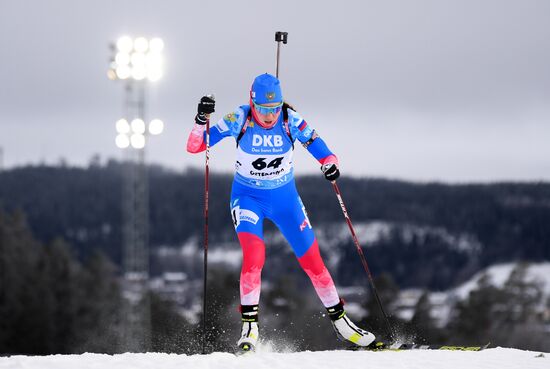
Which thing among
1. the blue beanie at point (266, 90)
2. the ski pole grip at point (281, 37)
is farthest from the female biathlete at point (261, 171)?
the ski pole grip at point (281, 37)

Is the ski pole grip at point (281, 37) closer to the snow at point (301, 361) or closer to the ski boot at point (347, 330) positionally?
the ski boot at point (347, 330)

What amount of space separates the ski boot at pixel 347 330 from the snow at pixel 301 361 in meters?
0.29

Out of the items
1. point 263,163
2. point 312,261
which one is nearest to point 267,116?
point 263,163

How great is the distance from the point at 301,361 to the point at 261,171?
181cm

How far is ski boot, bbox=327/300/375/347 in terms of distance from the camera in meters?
9.86

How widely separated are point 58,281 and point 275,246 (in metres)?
16.1

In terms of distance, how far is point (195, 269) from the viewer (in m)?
66.4

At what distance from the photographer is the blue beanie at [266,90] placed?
919cm

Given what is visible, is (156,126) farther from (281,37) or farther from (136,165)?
(281,37)

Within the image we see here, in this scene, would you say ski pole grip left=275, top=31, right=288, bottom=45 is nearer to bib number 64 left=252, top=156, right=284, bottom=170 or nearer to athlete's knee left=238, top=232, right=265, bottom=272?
bib number 64 left=252, top=156, right=284, bottom=170

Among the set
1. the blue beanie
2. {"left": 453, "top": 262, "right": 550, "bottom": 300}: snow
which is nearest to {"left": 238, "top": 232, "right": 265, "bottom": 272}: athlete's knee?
the blue beanie

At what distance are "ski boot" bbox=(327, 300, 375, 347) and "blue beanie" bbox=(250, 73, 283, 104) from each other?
220 cm

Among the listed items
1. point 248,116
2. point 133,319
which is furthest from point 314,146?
point 133,319

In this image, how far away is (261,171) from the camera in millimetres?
9383
